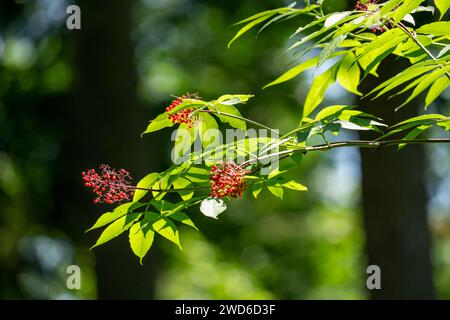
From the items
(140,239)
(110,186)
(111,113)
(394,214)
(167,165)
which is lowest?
(140,239)

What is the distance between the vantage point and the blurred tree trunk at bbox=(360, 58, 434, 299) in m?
4.06

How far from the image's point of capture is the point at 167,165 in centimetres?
728

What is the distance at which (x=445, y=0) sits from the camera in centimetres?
149

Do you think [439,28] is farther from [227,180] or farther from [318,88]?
[227,180]

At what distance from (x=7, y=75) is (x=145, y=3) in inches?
102

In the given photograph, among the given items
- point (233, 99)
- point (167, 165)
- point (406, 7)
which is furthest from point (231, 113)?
point (167, 165)

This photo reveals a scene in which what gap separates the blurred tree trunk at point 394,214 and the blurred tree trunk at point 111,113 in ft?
4.99

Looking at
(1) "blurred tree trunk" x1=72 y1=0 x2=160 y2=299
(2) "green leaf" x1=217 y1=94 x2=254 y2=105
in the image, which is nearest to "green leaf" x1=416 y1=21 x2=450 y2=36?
(2) "green leaf" x1=217 y1=94 x2=254 y2=105

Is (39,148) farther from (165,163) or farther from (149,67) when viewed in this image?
(149,67)

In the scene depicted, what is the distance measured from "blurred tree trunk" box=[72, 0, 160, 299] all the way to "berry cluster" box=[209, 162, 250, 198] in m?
2.86

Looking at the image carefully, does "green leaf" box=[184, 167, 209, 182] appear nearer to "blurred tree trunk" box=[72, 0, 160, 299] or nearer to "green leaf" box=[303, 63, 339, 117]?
"green leaf" box=[303, 63, 339, 117]

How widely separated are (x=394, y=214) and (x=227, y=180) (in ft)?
9.13

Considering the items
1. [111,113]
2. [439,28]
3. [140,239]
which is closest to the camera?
[439,28]
